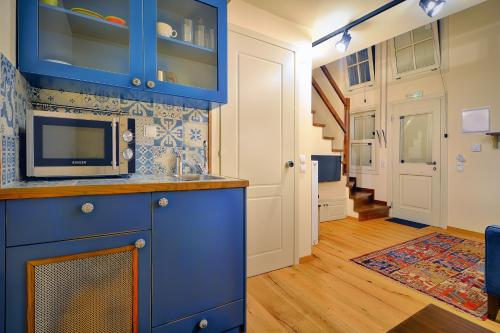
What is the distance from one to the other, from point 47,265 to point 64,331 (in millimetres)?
295

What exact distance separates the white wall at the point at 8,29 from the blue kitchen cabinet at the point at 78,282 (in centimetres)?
85

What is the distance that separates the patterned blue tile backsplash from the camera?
106cm

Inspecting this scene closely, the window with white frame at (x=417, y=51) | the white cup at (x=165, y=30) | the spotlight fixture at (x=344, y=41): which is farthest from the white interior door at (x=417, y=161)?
the white cup at (x=165, y=30)

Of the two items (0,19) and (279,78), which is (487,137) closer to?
(279,78)

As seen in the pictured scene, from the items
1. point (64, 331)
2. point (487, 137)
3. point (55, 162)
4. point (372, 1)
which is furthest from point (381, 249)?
point (55, 162)

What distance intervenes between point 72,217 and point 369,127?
5199 mm

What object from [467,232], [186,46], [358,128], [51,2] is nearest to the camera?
[51,2]

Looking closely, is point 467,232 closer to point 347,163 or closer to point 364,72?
point 347,163

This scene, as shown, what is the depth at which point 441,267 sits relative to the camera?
2486 millimetres

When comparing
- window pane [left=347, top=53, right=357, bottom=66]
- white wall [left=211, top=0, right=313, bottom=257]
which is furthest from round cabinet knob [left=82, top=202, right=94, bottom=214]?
window pane [left=347, top=53, right=357, bottom=66]

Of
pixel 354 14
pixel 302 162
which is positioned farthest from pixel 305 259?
pixel 354 14

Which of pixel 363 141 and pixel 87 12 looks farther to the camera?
pixel 363 141

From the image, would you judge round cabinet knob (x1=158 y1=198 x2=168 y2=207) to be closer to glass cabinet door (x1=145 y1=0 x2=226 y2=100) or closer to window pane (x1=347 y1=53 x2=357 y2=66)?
glass cabinet door (x1=145 y1=0 x2=226 y2=100)

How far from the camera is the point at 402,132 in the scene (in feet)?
14.7
